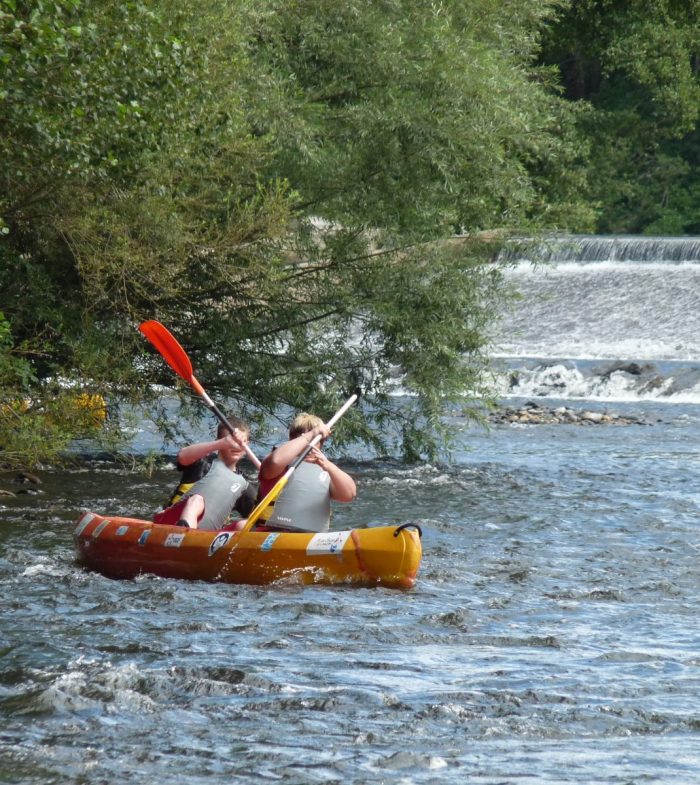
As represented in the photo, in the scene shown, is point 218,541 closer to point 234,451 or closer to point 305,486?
point 305,486

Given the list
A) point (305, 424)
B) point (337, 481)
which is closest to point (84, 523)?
point (305, 424)

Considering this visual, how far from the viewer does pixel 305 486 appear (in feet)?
29.4

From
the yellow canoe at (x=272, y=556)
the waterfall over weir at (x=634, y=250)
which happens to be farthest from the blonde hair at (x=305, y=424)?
the waterfall over weir at (x=634, y=250)

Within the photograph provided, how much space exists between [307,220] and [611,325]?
15.1 m

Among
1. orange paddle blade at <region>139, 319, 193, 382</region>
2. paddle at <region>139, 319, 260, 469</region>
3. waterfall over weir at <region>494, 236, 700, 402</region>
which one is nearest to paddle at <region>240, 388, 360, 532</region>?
paddle at <region>139, 319, 260, 469</region>

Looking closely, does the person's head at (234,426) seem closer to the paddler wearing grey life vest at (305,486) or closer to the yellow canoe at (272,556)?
the paddler wearing grey life vest at (305,486)

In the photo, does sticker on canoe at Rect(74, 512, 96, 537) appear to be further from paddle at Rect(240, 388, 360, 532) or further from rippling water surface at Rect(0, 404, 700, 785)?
paddle at Rect(240, 388, 360, 532)

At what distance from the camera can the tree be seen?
11.9 m

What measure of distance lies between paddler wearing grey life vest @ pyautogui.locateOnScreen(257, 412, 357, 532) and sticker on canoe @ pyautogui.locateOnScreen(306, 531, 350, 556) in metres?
0.42

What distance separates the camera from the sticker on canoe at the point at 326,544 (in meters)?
8.45

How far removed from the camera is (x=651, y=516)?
39.8 feet

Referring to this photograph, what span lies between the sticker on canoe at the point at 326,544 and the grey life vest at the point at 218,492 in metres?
1.00

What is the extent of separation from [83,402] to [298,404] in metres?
2.63

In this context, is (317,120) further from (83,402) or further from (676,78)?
(676,78)
